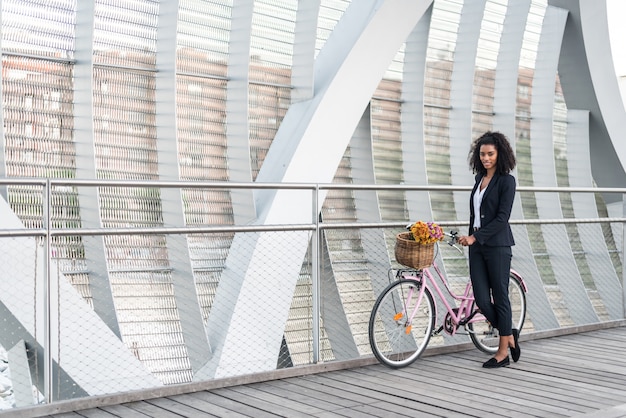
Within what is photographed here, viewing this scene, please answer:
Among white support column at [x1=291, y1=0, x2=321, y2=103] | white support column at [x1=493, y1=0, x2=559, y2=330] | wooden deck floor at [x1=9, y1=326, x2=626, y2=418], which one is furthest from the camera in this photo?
white support column at [x1=493, y1=0, x2=559, y2=330]

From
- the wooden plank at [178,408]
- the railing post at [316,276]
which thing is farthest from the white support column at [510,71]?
the wooden plank at [178,408]

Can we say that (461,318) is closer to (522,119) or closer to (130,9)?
(130,9)

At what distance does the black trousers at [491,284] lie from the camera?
5535 mm

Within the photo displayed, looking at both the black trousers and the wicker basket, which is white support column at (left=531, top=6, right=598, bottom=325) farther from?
the wicker basket

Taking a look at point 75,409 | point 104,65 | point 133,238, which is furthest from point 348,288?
point 75,409

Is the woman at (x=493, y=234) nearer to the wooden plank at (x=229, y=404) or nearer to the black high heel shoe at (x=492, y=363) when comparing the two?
the black high heel shoe at (x=492, y=363)

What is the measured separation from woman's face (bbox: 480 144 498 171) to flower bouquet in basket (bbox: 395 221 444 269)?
1.78 feet

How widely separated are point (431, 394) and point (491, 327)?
1268 mm

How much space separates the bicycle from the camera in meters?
5.41

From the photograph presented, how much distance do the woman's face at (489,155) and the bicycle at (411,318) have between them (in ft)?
1.67

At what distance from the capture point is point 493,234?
17.9ft

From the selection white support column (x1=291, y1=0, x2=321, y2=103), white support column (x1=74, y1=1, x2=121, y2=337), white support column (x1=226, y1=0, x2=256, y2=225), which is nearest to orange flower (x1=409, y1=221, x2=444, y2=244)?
white support column (x1=74, y1=1, x2=121, y2=337)

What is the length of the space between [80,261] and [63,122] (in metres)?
1.33

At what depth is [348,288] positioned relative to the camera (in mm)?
9977
